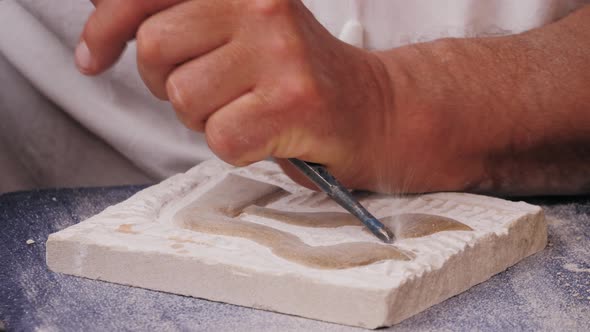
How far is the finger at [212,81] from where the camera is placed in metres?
1.12

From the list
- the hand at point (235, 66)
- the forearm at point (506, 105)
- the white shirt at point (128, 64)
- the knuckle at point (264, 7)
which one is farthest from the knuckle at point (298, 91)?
the white shirt at point (128, 64)

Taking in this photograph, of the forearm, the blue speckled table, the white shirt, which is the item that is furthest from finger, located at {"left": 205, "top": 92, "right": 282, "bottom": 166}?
the white shirt

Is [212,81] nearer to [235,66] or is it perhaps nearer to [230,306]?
[235,66]

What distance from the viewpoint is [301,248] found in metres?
1.11

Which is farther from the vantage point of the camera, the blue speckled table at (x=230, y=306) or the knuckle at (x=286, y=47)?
the knuckle at (x=286, y=47)

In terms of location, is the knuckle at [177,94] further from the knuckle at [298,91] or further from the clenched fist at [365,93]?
the knuckle at [298,91]

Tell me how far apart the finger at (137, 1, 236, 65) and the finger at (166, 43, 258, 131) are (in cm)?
2

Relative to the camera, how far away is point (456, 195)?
1.36 m

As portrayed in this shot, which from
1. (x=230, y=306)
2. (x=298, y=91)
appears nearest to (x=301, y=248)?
(x=230, y=306)

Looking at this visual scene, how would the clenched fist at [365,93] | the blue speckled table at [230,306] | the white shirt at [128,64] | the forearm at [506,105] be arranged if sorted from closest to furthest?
the blue speckled table at [230,306], the clenched fist at [365,93], the forearm at [506,105], the white shirt at [128,64]

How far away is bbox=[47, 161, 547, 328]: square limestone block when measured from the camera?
40.4 inches

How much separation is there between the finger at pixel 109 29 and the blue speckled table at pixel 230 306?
317 millimetres

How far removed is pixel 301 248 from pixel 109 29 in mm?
403

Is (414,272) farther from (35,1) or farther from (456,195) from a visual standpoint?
(35,1)
